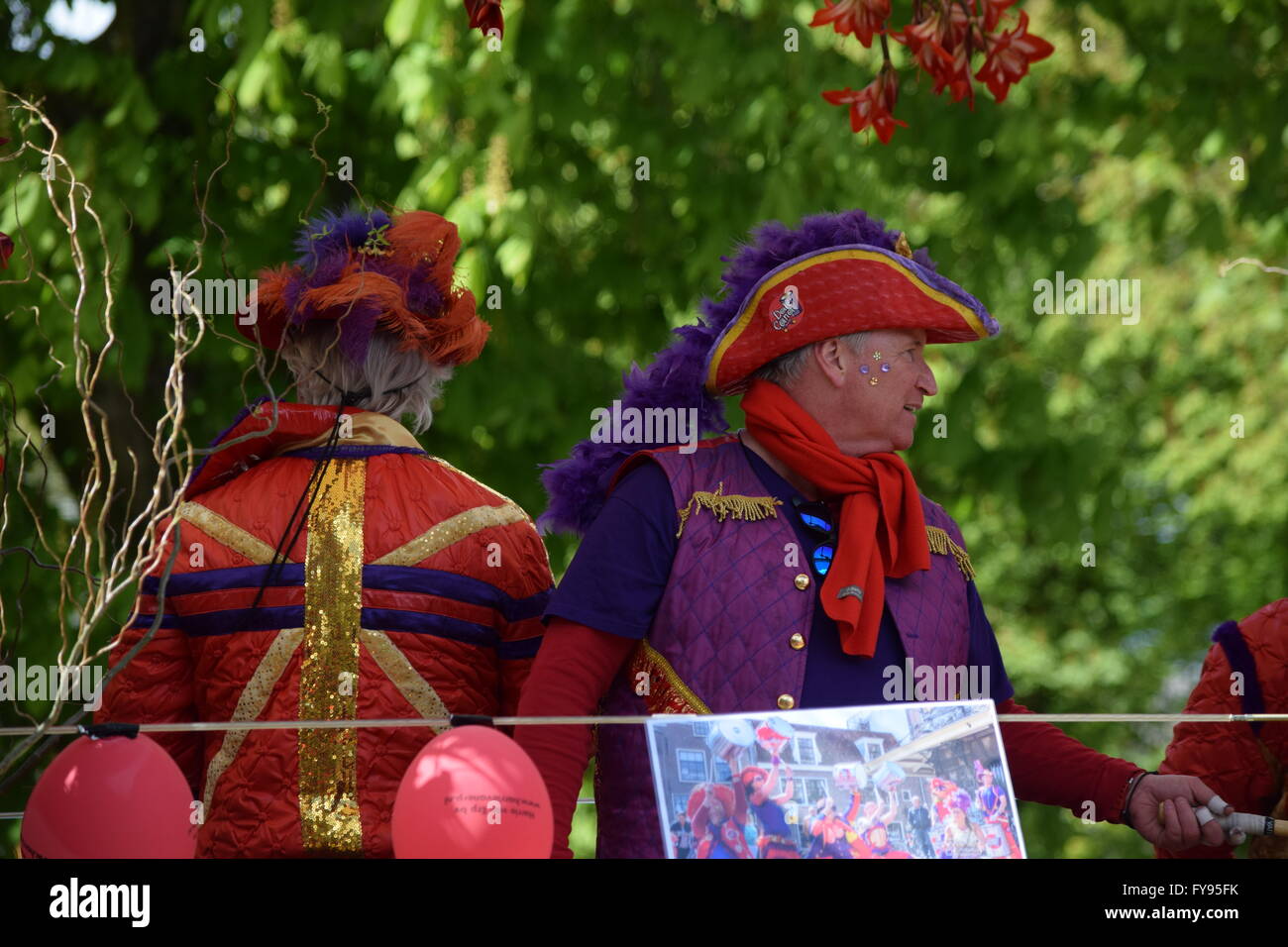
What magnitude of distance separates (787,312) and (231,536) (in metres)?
0.98

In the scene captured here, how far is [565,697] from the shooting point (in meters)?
2.74

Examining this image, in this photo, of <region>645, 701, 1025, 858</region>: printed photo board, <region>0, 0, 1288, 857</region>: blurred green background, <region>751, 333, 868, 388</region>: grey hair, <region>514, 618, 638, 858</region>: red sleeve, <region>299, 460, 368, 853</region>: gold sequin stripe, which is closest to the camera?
<region>645, 701, 1025, 858</region>: printed photo board

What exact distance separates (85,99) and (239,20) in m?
0.89

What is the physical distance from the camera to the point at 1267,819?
2691 millimetres

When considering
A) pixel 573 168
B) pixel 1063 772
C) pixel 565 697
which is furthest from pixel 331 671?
pixel 573 168

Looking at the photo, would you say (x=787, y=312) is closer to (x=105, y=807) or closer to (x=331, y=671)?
(x=331, y=671)

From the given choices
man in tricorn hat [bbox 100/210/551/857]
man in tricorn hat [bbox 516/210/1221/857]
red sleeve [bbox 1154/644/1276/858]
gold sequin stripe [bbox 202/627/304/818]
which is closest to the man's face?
man in tricorn hat [bbox 516/210/1221/857]

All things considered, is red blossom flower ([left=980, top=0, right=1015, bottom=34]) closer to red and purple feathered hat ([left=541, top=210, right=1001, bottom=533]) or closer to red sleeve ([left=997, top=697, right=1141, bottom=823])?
red and purple feathered hat ([left=541, top=210, right=1001, bottom=533])

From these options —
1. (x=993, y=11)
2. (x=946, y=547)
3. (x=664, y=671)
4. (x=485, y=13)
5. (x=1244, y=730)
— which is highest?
(x=993, y=11)

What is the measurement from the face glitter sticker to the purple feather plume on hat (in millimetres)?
79

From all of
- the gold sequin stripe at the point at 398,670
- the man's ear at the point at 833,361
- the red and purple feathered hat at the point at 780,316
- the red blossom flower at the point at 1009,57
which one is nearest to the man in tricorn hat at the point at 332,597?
the gold sequin stripe at the point at 398,670

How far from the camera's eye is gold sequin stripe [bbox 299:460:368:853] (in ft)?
9.23

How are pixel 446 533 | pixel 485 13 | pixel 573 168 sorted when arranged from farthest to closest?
pixel 573 168 → pixel 446 533 → pixel 485 13
